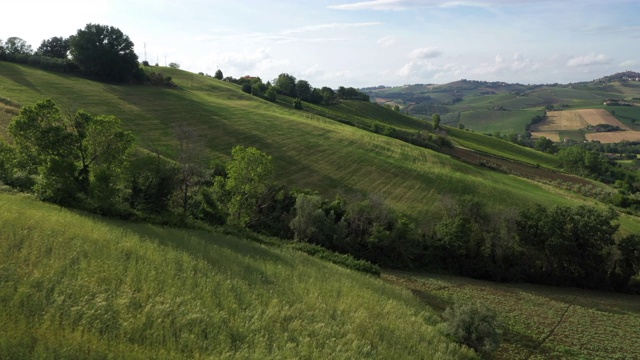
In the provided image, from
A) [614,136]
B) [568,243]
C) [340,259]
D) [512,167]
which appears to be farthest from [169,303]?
[614,136]

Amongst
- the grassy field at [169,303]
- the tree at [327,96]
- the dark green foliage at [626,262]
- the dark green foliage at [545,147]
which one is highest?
the tree at [327,96]

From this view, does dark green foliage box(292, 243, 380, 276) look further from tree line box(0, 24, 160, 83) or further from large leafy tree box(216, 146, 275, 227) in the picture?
tree line box(0, 24, 160, 83)

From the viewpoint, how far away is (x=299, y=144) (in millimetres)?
66062

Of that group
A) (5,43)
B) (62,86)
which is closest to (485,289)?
(62,86)

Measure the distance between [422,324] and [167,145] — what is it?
4571 cm

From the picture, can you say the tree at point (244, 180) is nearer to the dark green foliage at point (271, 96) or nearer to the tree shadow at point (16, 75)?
the tree shadow at point (16, 75)

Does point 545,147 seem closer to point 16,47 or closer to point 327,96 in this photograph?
point 327,96

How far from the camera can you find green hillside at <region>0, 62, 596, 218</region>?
179 ft

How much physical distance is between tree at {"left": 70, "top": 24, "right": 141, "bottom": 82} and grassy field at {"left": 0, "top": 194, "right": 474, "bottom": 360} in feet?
231

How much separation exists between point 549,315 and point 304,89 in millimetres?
106081

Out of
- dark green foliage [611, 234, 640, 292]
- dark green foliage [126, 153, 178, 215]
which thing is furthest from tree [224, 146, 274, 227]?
dark green foliage [611, 234, 640, 292]

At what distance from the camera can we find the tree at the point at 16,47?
84938 millimetres

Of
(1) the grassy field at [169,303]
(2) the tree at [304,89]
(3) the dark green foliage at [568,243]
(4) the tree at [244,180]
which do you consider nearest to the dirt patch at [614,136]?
(2) the tree at [304,89]

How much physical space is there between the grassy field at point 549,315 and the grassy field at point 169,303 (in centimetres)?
530
